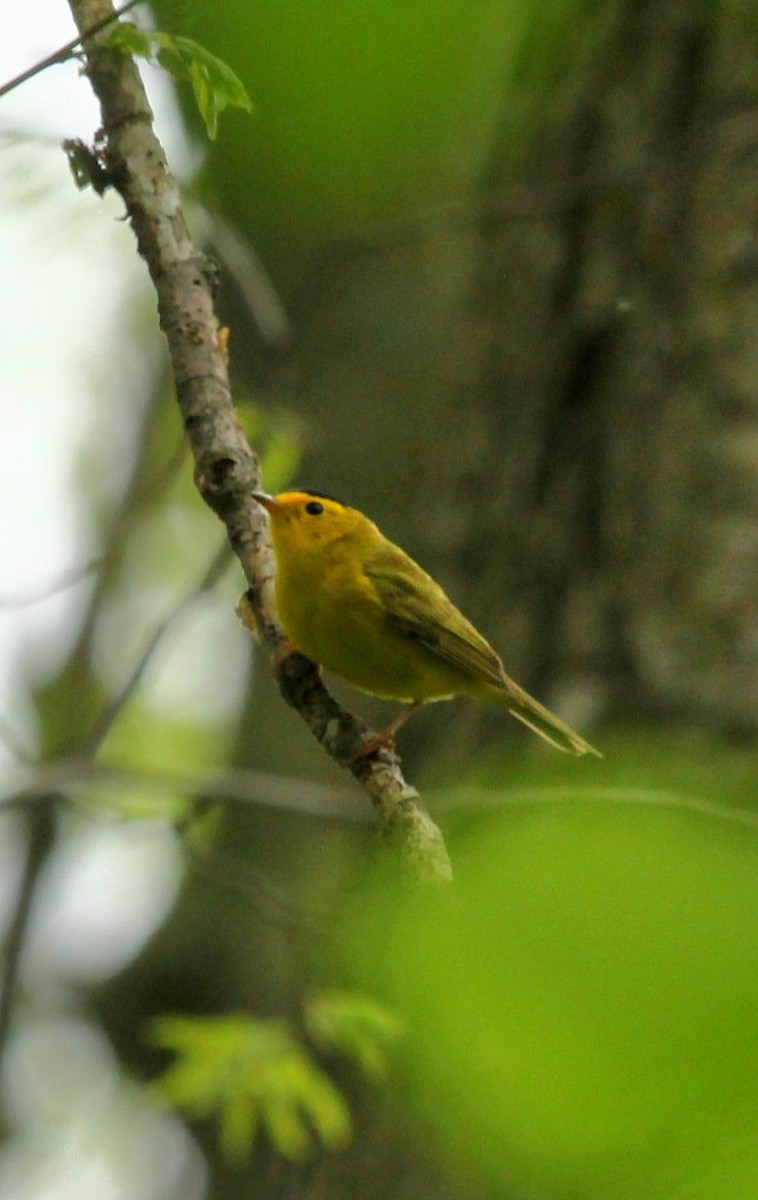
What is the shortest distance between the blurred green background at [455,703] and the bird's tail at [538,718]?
113 mm

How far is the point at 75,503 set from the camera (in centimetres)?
1027

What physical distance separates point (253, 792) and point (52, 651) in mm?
4098

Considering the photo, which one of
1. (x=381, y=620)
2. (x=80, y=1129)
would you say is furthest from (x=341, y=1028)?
(x=80, y=1129)

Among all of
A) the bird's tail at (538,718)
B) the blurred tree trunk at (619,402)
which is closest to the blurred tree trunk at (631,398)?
the blurred tree trunk at (619,402)

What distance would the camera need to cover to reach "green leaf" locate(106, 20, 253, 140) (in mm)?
2084

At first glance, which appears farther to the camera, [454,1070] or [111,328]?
[111,328]

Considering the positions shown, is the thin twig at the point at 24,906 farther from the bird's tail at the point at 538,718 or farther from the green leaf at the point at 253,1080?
the bird's tail at the point at 538,718

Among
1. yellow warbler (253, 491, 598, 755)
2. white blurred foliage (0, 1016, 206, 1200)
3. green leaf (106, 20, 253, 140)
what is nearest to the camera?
green leaf (106, 20, 253, 140)

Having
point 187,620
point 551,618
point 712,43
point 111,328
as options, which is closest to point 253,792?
point 187,620

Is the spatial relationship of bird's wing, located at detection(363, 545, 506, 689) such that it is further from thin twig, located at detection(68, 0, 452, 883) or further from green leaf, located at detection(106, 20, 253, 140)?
green leaf, located at detection(106, 20, 253, 140)

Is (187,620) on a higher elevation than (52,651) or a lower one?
lower

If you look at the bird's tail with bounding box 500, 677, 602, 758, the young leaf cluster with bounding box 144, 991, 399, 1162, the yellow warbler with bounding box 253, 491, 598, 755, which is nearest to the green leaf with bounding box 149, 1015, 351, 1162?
the young leaf cluster with bounding box 144, 991, 399, 1162

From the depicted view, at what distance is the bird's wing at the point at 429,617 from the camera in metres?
4.45

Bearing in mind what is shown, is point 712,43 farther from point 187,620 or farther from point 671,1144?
point 671,1144
